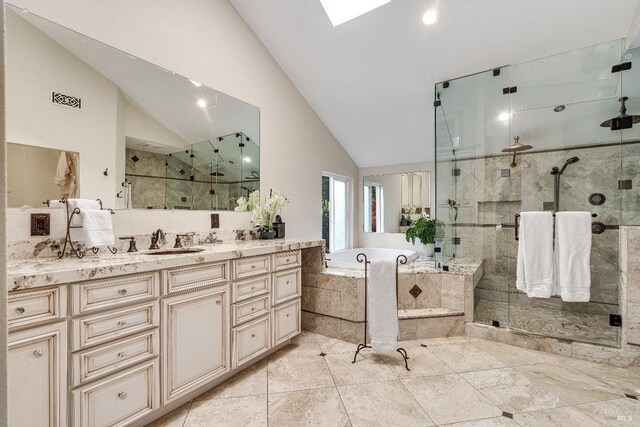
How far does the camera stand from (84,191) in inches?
69.9

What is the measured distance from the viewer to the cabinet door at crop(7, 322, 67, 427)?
3.54 feet

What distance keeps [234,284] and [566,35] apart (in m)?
3.39

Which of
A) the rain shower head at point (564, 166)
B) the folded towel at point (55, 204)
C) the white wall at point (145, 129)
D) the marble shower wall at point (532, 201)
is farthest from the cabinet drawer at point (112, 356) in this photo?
the rain shower head at point (564, 166)

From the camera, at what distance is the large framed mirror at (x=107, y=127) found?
158cm

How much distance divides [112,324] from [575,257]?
3231 millimetres

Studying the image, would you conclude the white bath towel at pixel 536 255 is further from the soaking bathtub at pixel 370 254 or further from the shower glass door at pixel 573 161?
the soaking bathtub at pixel 370 254

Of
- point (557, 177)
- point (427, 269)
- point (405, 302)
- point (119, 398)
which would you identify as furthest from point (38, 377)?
point (557, 177)

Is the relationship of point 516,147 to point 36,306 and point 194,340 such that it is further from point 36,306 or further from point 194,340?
point 36,306

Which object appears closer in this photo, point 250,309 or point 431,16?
point 250,309

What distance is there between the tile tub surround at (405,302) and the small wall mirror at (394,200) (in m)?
1.40

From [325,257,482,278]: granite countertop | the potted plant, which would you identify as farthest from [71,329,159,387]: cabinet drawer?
the potted plant

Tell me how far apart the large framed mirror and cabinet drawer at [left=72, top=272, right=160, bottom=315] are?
745 millimetres

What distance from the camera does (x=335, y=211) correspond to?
4.41 m

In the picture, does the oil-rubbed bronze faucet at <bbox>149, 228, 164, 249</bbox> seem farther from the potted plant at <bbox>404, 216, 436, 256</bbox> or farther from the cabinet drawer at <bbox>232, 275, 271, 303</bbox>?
the potted plant at <bbox>404, 216, 436, 256</bbox>
